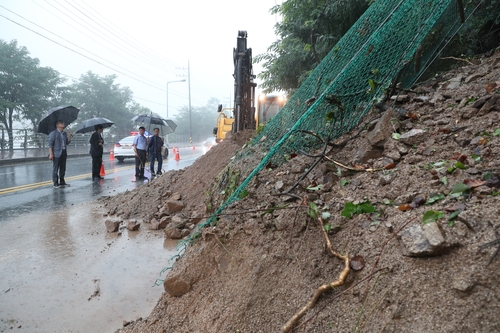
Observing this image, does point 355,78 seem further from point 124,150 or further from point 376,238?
point 124,150

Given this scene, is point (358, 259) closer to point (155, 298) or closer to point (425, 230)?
point (425, 230)

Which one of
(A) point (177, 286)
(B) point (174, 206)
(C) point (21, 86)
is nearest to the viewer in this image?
(A) point (177, 286)

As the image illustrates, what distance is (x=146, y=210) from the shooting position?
18.2 ft

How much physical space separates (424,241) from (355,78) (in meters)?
1.90

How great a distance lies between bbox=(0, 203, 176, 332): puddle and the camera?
8.75 ft

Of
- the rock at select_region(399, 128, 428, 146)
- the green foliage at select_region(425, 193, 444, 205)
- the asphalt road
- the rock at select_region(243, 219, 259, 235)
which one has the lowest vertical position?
the asphalt road

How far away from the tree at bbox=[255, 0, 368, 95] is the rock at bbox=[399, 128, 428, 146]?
5328 mm

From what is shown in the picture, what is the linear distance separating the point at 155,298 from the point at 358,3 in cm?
699

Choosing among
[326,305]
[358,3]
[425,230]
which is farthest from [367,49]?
[358,3]

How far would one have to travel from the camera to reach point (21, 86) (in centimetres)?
2328

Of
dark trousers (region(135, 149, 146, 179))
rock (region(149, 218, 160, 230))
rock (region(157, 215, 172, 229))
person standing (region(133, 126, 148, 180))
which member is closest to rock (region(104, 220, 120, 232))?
rock (region(149, 218, 160, 230))

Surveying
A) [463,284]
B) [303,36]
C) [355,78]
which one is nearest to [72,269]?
[355,78]

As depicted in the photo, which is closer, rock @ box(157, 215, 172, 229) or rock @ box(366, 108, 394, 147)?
rock @ box(366, 108, 394, 147)

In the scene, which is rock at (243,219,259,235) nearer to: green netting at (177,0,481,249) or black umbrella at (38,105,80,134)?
green netting at (177,0,481,249)
